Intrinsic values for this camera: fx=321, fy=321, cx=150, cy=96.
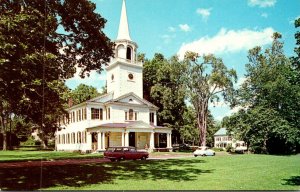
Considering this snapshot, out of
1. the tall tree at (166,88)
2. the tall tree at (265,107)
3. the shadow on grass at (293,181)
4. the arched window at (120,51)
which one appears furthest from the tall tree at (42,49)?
Answer: the tall tree at (166,88)

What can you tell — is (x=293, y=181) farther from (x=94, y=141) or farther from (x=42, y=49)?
(x=94, y=141)

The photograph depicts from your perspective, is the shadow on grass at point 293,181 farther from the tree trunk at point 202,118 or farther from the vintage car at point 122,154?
the tree trunk at point 202,118

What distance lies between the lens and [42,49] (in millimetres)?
11367

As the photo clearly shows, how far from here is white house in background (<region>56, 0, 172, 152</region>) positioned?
33.3 metres

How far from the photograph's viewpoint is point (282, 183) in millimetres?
12047

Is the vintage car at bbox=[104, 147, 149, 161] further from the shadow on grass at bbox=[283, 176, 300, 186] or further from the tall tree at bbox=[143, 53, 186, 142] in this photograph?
the tall tree at bbox=[143, 53, 186, 142]

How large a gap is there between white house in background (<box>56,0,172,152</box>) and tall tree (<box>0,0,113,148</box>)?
1793 centimetres

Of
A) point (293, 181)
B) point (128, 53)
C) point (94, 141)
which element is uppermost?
point (128, 53)

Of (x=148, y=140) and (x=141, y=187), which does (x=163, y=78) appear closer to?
(x=148, y=140)

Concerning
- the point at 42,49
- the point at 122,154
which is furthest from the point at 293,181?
the point at 122,154

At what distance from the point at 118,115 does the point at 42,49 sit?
81.3 ft

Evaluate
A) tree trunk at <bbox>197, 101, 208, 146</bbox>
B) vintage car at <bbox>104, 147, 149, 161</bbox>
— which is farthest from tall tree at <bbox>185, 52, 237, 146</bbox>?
vintage car at <bbox>104, 147, 149, 161</bbox>

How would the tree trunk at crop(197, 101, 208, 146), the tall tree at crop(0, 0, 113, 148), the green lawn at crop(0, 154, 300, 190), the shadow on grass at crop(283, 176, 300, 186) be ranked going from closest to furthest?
the tall tree at crop(0, 0, 113, 148), the green lawn at crop(0, 154, 300, 190), the shadow on grass at crop(283, 176, 300, 186), the tree trunk at crop(197, 101, 208, 146)

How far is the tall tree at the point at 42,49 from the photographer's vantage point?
10.2 m
